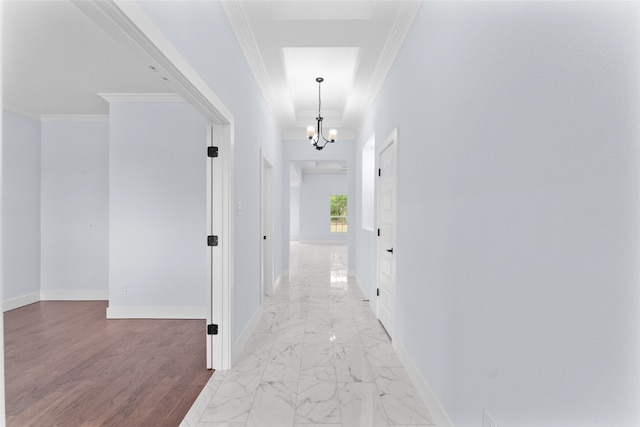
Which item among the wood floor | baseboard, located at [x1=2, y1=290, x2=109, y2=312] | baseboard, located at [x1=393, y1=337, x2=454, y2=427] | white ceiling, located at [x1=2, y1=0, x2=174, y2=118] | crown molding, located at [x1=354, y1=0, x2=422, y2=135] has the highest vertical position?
crown molding, located at [x1=354, y1=0, x2=422, y2=135]

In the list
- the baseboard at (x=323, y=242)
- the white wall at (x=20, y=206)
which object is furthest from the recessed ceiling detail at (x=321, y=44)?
the baseboard at (x=323, y=242)

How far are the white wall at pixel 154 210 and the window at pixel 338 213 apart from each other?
9.18 meters

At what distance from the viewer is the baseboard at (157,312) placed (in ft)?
12.8

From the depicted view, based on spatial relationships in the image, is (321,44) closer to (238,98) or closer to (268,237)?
(238,98)

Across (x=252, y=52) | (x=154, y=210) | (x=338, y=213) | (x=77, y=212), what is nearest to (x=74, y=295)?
(x=77, y=212)

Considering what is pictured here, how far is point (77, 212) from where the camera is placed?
4.66 m

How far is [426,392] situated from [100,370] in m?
2.58

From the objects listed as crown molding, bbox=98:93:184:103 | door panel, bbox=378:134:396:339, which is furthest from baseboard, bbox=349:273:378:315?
crown molding, bbox=98:93:184:103

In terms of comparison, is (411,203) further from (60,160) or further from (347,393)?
(60,160)

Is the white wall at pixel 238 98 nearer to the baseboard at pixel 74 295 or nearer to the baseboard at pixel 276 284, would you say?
the baseboard at pixel 276 284

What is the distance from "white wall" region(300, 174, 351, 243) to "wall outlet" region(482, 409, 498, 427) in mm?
11390

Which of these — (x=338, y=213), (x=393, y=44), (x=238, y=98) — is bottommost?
(x=338, y=213)

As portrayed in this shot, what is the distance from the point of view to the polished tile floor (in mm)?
1960

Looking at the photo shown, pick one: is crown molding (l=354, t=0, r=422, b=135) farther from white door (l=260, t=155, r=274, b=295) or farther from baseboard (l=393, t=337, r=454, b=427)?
baseboard (l=393, t=337, r=454, b=427)
